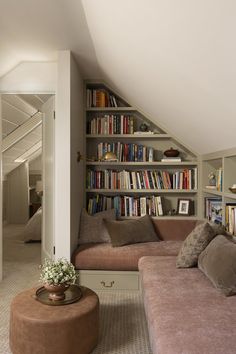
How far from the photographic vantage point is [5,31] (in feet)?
9.67

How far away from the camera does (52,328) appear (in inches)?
80.4

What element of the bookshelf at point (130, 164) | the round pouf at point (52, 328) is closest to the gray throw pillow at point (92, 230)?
the bookshelf at point (130, 164)

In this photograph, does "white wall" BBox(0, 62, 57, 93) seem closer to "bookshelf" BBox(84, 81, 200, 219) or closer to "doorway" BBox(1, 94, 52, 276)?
"doorway" BBox(1, 94, 52, 276)

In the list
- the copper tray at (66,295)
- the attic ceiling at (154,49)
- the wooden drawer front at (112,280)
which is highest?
the attic ceiling at (154,49)

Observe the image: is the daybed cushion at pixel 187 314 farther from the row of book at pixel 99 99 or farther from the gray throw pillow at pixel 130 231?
the row of book at pixel 99 99

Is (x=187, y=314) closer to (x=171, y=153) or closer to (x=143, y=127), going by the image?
(x=171, y=153)

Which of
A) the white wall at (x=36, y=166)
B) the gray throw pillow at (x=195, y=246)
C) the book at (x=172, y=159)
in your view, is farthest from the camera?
the white wall at (x=36, y=166)

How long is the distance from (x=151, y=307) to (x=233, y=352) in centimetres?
66

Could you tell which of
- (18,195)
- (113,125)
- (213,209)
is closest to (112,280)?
(213,209)

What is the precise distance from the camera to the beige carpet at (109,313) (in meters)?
2.34

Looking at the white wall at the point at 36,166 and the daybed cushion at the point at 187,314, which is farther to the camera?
the white wall at the point at 36,166

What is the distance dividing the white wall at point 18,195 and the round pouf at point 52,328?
5.94 meters

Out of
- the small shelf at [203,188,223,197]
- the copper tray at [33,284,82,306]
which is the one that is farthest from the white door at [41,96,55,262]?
the small shelf at [203,188,223,197]

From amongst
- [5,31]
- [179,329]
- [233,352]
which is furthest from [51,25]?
[233,352]
